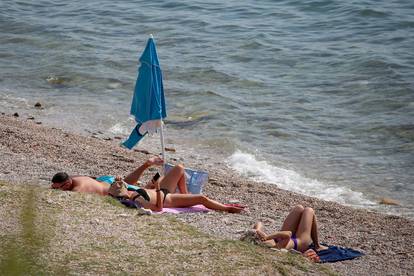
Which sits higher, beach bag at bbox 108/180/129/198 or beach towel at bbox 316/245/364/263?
beach bag at bbox 108/180/129/198

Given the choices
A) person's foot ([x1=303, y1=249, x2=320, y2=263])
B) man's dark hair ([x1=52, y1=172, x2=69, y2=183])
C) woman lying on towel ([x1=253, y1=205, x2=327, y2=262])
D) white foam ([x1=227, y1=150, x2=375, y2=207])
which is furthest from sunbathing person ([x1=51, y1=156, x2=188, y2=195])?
white foam ([x1=227, y1=150, x2=375, y2=207])

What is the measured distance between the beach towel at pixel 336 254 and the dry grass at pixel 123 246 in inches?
21.6

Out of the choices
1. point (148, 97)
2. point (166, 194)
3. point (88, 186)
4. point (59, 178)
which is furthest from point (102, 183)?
point (148, 97)

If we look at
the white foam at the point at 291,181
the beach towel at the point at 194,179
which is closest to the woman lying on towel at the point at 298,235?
the beach towel at the point at 194,179

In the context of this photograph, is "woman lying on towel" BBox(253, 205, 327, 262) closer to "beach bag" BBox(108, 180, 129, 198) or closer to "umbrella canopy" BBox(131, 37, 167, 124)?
"beach bag" BBox(108, 180, 129, 198)

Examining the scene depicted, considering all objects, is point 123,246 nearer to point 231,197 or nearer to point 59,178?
point 59,178

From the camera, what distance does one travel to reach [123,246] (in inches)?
274

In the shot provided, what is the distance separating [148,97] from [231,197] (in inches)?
87.2

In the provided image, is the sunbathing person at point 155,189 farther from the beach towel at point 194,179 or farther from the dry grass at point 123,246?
the dry grass at point 123,246

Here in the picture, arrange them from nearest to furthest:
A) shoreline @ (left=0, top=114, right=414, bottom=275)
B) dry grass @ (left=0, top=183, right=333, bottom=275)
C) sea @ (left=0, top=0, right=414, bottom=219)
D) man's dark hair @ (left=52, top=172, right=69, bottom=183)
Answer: dry grass @ (left=0, top=183, right=333, bottom=275)
shoreline @ (left=0, top=114, right=414, bottom=275)
man's dark hair @ (left=52, top=172, right=69, bottom=183)
sea @ (left=0, top=0, right=414, bottom=219)

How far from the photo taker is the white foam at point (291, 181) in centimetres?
1295

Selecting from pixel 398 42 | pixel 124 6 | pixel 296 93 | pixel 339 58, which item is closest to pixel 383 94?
pixel 296 93

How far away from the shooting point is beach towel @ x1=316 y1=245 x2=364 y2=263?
7923mm

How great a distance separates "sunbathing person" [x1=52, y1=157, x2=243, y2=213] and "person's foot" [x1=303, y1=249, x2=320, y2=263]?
1806 mm
